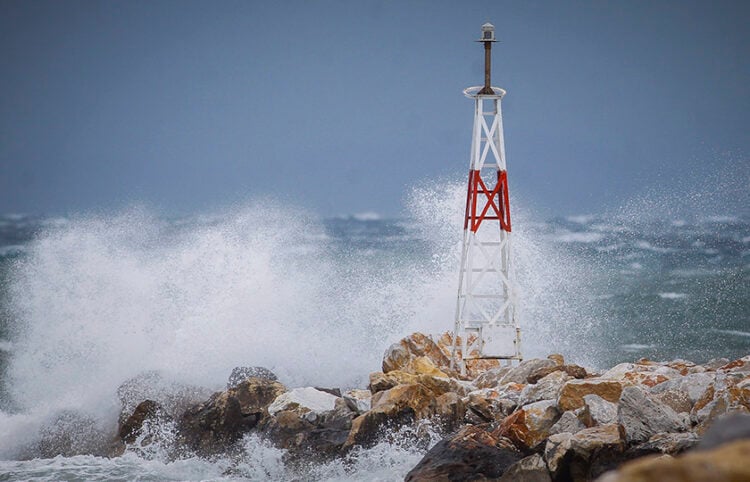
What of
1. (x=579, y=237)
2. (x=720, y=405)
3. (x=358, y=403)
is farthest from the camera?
(x=579, y=237)

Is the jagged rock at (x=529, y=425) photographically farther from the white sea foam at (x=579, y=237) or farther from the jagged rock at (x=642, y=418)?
the white sea foam at (x=579, y=237)

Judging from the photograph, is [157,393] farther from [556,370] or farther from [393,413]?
[556,370]

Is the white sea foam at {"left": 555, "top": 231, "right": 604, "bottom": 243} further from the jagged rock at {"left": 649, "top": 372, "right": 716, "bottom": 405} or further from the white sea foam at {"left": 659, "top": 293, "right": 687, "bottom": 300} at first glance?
the jagged rock at {"left": 649, "top": 372, "right": 716, "bottom": 405}

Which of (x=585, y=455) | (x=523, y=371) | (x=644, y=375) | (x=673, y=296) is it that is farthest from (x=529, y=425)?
(x=673, y=296)

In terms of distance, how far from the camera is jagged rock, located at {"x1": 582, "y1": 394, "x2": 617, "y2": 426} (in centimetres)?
1044

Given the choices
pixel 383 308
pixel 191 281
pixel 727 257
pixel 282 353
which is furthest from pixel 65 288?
pixel 727 257

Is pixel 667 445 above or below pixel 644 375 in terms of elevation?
below

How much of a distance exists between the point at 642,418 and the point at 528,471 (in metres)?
1.37

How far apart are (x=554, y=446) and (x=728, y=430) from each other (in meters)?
6.78

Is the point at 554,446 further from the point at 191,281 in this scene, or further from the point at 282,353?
the point at 191,281

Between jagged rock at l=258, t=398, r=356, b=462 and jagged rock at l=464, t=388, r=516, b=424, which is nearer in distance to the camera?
jagged rock at l=258, t=398, r=356, b=462

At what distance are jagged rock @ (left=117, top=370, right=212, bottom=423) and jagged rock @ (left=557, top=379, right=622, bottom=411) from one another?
23.7 feet

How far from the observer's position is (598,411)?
10578 millimetres

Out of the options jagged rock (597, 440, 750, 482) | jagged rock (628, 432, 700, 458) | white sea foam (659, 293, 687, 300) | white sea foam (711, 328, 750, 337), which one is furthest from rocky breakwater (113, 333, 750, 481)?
white sea foam (659, 293, 687, 300)
